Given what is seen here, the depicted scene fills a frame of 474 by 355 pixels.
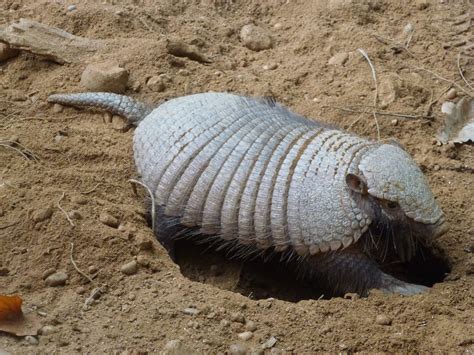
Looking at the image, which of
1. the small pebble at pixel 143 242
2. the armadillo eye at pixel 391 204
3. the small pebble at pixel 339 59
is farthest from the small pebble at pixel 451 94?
the small pebble at pixel 143 242

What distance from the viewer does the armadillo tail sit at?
192 inches

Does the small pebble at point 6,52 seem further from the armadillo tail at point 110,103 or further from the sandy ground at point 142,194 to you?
the armadillo tail at point 110,103

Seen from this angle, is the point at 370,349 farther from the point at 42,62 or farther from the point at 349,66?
the point at 42,62

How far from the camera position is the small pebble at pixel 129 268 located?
3.57 meters

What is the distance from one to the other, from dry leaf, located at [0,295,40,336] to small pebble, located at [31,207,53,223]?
0.70 m

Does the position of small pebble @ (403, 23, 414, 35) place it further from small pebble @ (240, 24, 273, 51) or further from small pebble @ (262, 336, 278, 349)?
small pebble @ (262, 336, 278, 349)

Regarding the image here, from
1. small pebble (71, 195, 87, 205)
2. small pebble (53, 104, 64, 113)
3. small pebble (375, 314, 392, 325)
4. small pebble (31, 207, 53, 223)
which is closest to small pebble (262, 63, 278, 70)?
small pebble (53, 104, 64, 113)

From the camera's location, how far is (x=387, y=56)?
572cm

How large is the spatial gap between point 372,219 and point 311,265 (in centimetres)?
55

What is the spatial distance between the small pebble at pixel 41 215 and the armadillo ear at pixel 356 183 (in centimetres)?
170

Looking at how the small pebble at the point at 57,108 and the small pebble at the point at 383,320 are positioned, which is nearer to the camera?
the small pebble at the point at 383,320

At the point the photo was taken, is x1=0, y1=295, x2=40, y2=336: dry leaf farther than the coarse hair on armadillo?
No

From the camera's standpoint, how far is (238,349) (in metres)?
3.12

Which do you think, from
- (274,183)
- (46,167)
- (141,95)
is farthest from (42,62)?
(274,183)
